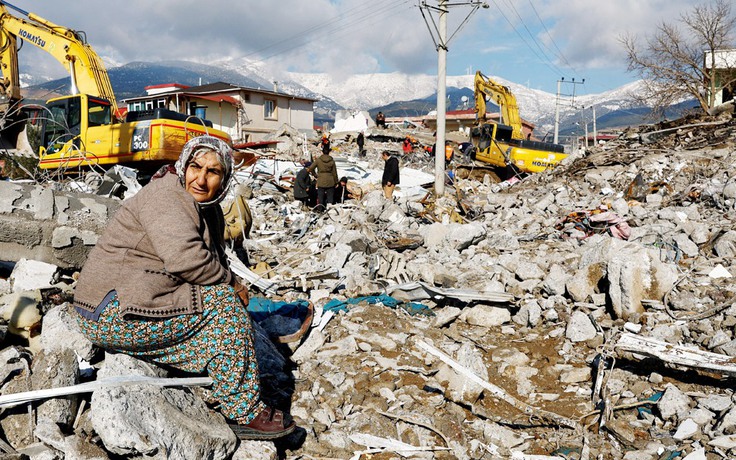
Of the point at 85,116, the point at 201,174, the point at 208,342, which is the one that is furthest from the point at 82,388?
the point at 85,116

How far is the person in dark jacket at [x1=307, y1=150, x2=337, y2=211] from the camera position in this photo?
9.80 meters

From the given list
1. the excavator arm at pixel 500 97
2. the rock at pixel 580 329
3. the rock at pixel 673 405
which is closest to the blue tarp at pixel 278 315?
the rock at pixel 580 329

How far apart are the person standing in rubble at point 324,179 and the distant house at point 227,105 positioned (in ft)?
72.6

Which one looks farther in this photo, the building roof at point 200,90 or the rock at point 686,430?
the building roof at point 200,90

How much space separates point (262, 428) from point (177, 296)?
790 mm

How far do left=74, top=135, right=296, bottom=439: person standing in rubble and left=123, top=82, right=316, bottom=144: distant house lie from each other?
29400 mm

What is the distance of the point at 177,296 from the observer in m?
2.34

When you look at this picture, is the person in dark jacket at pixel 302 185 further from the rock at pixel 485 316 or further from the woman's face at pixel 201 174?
the woman's face at pixel 201 174

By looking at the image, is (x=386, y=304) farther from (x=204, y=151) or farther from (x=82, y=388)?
(x=82, y=388)

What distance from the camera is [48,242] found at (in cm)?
413

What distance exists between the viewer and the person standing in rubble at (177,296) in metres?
2.28

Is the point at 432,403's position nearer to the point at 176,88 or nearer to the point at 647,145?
the point at 647,145

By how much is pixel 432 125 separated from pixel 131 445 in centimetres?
4191

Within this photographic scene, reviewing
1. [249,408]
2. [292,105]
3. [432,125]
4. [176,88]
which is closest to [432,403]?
[249,408]
